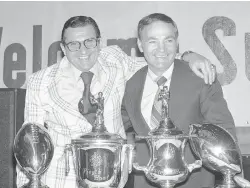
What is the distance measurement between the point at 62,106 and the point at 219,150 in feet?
1.81

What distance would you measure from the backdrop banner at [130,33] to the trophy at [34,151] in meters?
1.30

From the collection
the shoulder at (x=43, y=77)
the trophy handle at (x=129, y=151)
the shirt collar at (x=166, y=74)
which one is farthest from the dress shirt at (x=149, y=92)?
the shoulder at (x=43, y=77)

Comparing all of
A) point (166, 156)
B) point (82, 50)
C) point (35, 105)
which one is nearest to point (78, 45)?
point (82, 50)

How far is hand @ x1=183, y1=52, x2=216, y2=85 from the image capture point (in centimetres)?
129

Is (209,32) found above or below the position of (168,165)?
above

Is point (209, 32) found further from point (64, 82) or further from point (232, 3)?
point (64, 82)

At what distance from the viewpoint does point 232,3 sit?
7.47 feet

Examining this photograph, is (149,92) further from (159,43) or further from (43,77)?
(43,77)

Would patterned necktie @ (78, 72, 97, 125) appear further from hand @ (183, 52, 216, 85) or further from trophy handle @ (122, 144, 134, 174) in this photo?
hand @ (183, 52, 216, 85)

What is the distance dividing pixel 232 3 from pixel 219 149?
1416 mm

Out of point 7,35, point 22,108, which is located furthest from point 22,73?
point 22,108

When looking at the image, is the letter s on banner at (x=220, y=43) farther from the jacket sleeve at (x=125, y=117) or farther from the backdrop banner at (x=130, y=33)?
the jacket sleeve at (x=125, y=117)

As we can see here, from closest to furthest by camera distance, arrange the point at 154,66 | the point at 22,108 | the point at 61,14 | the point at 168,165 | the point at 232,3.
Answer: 1. the point at 168,165
2. the point at 154,66
3. the point at 22,108
4. the point at 232,3
5. the point at 61,14

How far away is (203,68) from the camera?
4.31 feet
